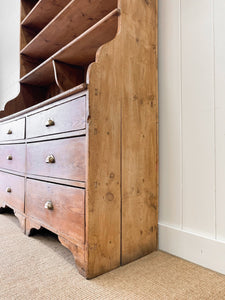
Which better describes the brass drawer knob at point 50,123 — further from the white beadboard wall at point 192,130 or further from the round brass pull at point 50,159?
the white beadboard wall at point 192,130

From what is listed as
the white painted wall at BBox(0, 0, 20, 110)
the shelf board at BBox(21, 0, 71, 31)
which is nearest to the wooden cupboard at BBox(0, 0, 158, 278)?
the shelf board at BBox(21, 0, 71, 31)

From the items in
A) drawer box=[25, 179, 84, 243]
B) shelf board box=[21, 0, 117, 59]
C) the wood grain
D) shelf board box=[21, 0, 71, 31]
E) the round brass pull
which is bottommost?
drawer box=[25, 179, 84, 243]

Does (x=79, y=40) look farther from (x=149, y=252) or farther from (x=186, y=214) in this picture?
(x=149, y=252)

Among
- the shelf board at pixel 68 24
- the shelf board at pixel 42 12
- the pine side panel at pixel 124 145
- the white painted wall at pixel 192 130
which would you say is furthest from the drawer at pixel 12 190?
the shelf board at pixel 42 12

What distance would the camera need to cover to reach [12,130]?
1691 millimetres

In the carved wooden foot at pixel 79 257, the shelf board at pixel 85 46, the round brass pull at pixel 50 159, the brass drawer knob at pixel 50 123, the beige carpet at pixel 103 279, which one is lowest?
the beige carpet at pixel 103 279

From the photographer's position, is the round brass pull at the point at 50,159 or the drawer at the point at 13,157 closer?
the round brass pull at the point at 50,159

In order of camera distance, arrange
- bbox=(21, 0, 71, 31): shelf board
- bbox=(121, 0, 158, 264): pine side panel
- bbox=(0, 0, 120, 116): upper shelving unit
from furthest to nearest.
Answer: bbox=(21, 0, 71, 31): shelf board, bbox=(0, 0, 120, 116): upper shelving unit, bbox=(121, 0, 158, 264): pine side panel

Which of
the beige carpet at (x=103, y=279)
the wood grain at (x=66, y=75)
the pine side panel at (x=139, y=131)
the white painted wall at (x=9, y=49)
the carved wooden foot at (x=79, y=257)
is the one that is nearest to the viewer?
the beige carpet at (x=103, y=279)

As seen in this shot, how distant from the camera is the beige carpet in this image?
2.78 feet

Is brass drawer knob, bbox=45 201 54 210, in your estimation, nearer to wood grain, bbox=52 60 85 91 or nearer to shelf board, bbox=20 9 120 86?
wood grain, bbox=52 60 85 91

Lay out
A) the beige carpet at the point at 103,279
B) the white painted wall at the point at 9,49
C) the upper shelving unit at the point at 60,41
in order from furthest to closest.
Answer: the white painted wall at the point at 9,49 < the upper shelving unit at the point at 60,41 < the beige carpet at the point at 103,279

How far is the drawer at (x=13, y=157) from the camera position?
1551 millimetres

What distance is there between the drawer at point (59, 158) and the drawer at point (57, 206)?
6 cm
